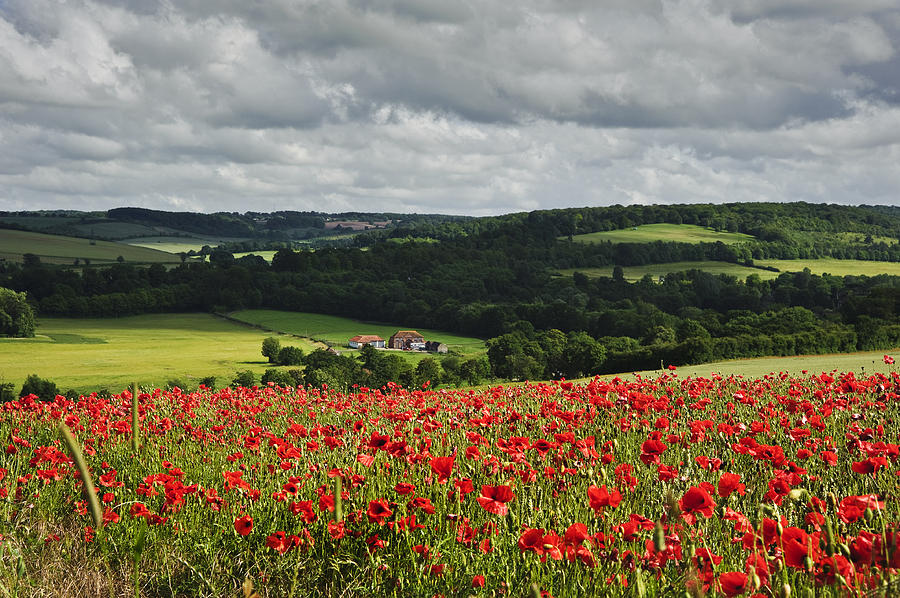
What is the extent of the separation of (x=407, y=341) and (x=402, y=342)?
29.8 inches

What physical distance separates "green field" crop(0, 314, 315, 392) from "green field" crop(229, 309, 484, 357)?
4.46 m

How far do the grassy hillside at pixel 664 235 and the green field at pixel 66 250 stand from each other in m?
100

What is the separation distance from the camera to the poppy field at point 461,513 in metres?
3.29

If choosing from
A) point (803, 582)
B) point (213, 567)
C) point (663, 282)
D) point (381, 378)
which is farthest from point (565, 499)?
point (663, 282)

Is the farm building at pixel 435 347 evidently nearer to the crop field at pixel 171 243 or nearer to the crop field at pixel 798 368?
the crop field at pixel 798 368

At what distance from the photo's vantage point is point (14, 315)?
3529 inches

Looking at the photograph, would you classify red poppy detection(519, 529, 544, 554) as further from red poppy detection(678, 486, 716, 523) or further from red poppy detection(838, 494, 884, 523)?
red poppy detection(838, 494, 884, 523)

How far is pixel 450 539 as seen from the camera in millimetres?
4379

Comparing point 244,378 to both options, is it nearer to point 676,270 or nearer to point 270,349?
point 270,349

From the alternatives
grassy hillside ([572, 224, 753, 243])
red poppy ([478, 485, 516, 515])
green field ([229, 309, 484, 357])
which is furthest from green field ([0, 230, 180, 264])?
red poppy ([478, 485, 516, 515])

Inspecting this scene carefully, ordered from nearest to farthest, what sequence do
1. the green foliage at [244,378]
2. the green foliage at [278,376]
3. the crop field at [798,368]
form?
the crop field at [798,368] < the green foliage at [278,376] < the green foliage at [244,378]

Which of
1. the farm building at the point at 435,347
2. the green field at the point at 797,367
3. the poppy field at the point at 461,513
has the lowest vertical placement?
the farm building at the point at 435,347

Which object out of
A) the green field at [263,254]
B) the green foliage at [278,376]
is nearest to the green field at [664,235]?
the green field at [263,254]

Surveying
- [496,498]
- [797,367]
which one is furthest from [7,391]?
[496,498]
